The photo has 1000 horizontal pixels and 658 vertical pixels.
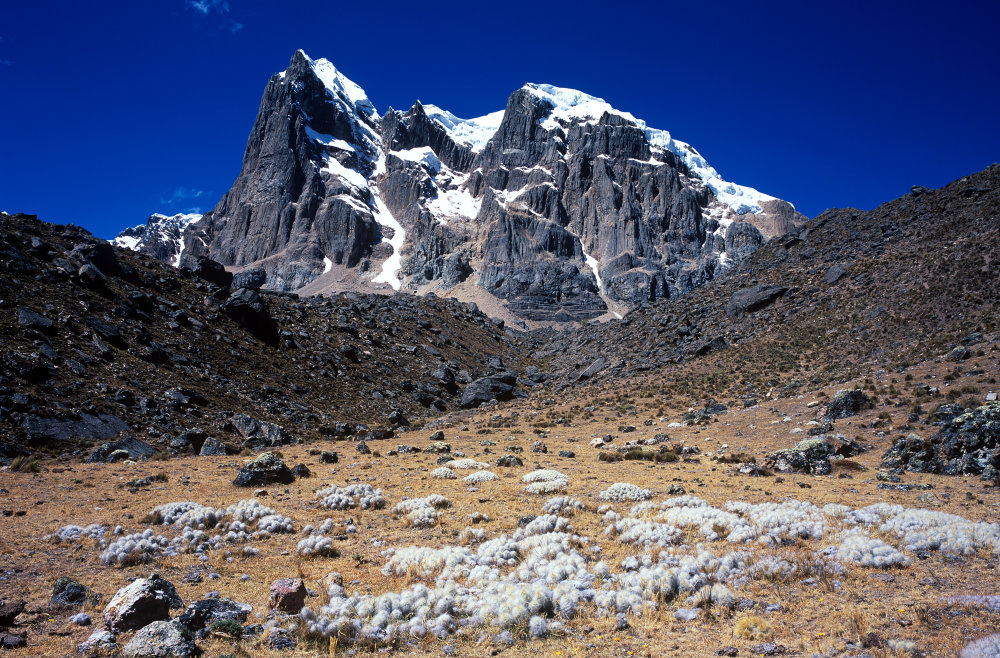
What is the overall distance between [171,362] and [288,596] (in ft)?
106

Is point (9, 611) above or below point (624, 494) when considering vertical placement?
below

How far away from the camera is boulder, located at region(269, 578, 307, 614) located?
376 inches

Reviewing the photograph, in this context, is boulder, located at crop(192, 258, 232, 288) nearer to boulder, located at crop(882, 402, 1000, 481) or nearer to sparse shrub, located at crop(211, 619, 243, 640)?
sparse shrub, located at crop(211, 619, 243, 640)

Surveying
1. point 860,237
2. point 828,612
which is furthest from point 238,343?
point 860,237

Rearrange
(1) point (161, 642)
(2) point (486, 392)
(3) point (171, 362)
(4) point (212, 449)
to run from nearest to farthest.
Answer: (1) point (161, 642)
(4) point (212, 449)
(3) point (171, 362)
(2) point (486, 392)

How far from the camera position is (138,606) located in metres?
8.71

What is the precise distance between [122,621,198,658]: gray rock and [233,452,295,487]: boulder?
12114mm

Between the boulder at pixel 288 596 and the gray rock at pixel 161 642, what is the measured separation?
1.59 m

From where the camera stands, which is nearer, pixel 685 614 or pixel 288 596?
pixel 685 614

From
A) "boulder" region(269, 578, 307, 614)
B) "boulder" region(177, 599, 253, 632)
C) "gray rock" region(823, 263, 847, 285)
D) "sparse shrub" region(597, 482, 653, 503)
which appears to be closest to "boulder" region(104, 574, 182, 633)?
"boulder" region(177, 599, 253, 632)

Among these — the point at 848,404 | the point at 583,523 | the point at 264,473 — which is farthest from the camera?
the point at 848,404

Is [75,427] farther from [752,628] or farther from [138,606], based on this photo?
[752,628]

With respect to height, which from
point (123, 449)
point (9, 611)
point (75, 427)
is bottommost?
point (9, 611)

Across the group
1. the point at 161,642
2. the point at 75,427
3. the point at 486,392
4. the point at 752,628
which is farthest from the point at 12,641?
the point at 486,392
